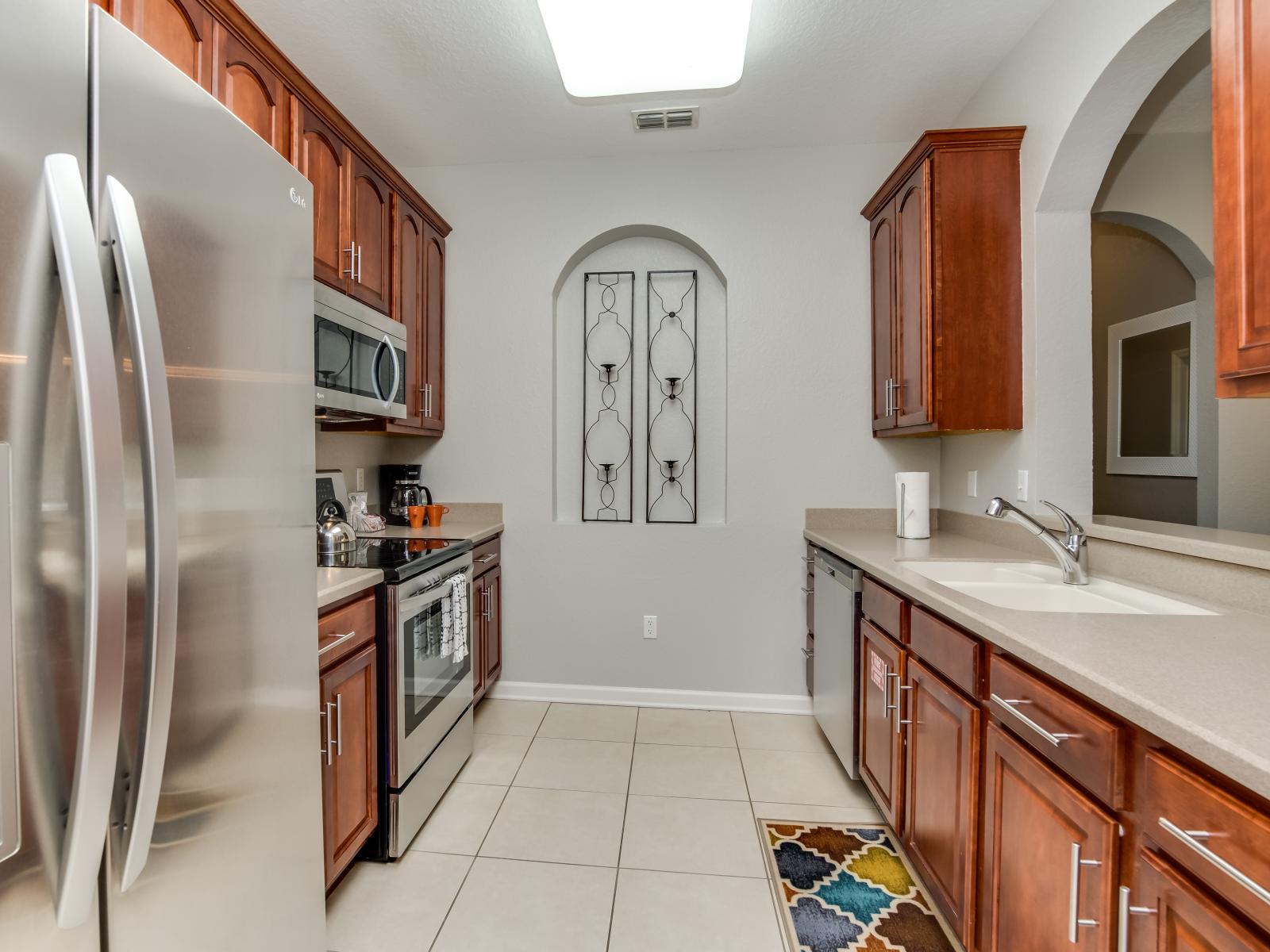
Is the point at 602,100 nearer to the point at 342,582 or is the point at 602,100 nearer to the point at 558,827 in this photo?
the point at 342,582

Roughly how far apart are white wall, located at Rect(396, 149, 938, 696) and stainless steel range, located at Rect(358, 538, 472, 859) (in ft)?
2.55

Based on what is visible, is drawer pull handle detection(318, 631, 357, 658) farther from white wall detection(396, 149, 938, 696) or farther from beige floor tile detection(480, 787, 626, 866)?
white wall detection(396, 149, 938, 696)

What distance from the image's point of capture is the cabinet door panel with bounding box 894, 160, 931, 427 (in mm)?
2287

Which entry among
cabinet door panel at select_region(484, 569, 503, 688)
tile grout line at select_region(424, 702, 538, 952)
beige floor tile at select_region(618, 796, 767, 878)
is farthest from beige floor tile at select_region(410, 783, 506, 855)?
cabinet door panel at select_region(484, 569, 503, 688)

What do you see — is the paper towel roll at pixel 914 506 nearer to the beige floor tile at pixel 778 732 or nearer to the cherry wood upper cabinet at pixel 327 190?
the beige floor tile at pixel 778 732

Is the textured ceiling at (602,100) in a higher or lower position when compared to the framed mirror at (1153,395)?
higher

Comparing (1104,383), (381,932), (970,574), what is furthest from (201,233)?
(1104,383)

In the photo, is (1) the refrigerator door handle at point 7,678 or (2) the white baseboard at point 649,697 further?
(2) the white baseboard at point 649,697

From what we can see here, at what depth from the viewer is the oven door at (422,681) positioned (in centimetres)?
184

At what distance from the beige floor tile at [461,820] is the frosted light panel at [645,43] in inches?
99.0

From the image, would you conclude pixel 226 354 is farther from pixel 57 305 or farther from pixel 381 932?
pixel 381 932

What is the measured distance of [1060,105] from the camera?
199 centimetres

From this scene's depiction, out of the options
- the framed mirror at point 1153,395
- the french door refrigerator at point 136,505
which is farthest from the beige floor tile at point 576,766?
the framed mirror at point 1153,395

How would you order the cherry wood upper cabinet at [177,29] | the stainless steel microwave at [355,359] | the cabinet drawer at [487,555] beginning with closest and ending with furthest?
the cherry wood upper cabinet at [177,29] < the stainless steel microwave at [355,359] < the cabinet drawer at [487,555]
